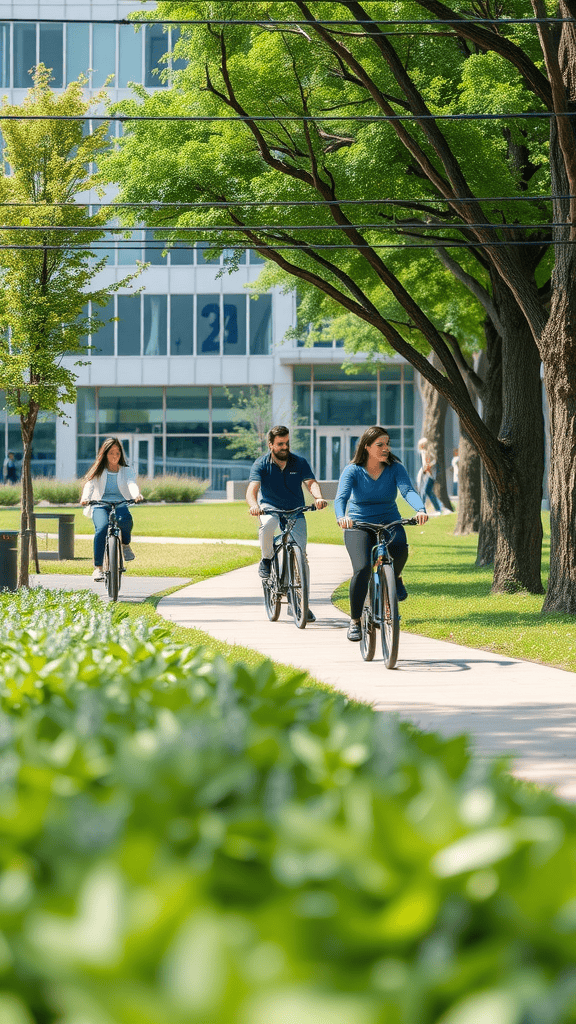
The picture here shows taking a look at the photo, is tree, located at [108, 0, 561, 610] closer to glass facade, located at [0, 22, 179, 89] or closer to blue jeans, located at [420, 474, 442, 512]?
blue jeans, located at [420, 474, 442, 512]

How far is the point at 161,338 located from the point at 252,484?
44.2 meters

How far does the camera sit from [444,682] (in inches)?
328

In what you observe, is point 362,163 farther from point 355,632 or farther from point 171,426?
point 171,426

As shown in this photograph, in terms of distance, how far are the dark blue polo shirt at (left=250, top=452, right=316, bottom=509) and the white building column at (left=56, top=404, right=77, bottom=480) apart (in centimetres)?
4459

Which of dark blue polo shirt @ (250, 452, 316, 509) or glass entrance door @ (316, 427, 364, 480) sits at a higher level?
glass entrance door @ (316, 427, 364, 480)

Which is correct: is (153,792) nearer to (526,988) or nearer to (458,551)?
(526,988)

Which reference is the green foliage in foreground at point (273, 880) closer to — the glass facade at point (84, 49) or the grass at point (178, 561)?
the grass at point (178, 561)

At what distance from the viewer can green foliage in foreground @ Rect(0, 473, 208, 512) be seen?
44.8 meters

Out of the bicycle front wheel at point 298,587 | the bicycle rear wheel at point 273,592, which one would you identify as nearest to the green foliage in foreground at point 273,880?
the bicycle front wheel at point 298,587

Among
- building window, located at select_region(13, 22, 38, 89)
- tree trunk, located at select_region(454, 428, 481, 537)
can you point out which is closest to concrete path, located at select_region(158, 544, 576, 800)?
tree trunk, located at select_region(454, 428, 481, 537)

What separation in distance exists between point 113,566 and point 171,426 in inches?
1695

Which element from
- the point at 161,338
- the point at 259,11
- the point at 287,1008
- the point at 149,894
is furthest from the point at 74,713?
the point at 161,338

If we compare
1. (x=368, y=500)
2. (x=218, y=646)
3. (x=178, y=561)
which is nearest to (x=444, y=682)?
(x=368, y=500)

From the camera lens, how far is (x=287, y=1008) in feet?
4.39
